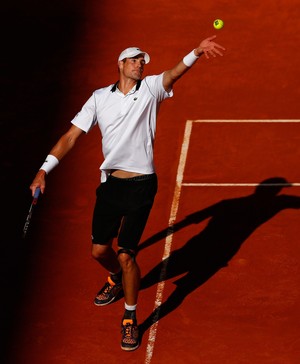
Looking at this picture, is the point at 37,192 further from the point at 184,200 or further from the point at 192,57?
the point at 184,200

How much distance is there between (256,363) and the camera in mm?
10438

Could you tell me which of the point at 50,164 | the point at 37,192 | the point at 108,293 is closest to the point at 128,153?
the point at 50,164

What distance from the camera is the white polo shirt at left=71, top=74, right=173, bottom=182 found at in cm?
1053

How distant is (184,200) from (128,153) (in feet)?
10.4

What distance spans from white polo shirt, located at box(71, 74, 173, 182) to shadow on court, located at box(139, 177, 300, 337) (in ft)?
6.00

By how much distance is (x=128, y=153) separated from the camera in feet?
34.8

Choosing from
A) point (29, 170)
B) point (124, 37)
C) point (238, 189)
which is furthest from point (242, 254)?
point (124, 37)

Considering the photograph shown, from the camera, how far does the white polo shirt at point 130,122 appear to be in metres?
10.5

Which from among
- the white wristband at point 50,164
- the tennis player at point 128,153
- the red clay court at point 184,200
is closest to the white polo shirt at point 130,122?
the tennis player at point 128,153

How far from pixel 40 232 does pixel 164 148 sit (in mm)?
2709

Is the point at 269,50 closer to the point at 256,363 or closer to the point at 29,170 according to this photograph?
the point at 29,170

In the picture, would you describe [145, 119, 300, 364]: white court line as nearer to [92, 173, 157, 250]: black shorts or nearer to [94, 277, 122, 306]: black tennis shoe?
[94, 277, 122, 306]: black tennis shoe

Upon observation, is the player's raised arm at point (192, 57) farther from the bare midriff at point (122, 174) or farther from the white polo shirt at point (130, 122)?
the bare midriff at point (122, 174)

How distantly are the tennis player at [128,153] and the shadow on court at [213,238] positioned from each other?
91cm
